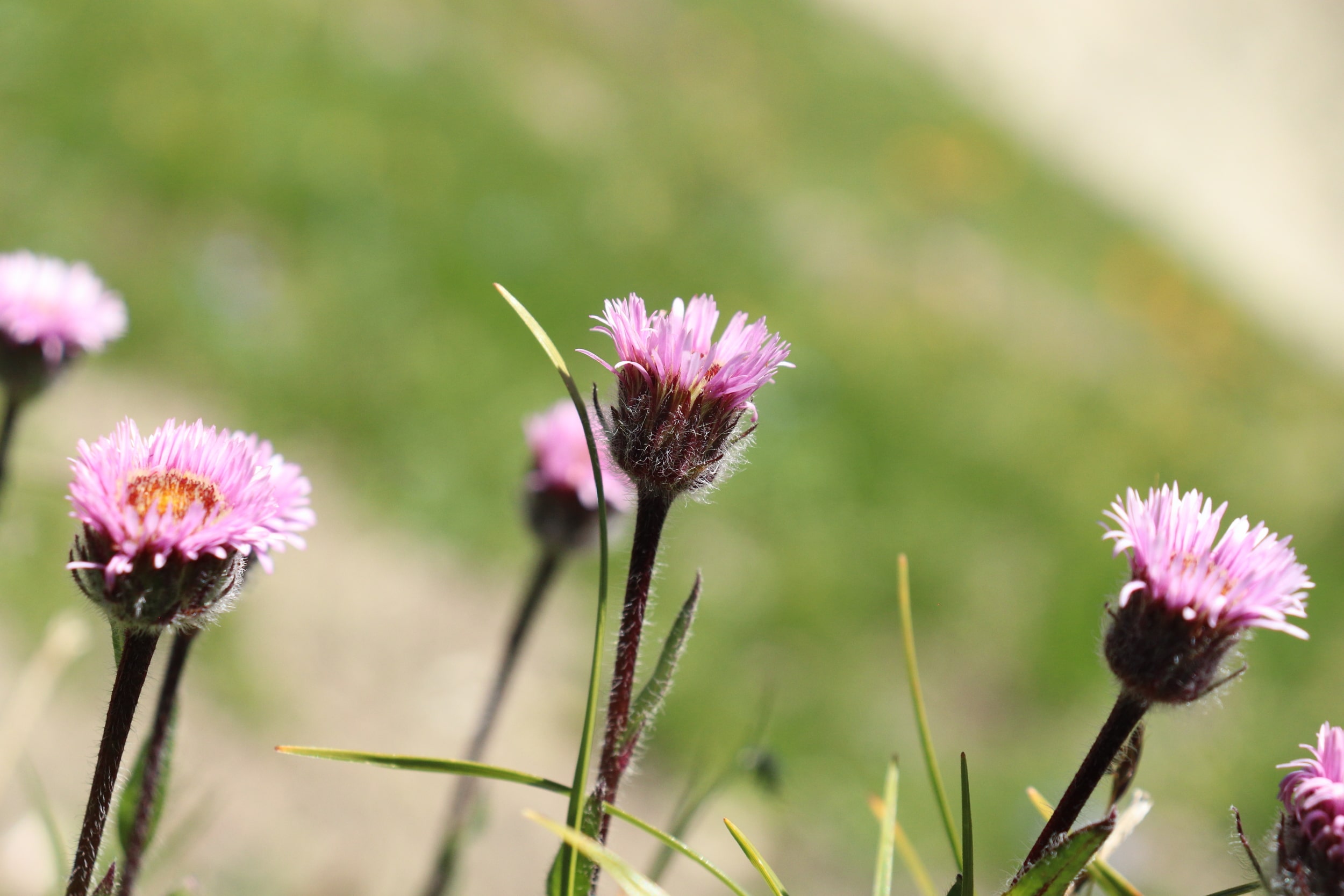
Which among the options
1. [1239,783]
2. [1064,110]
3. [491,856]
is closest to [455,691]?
[491,856]

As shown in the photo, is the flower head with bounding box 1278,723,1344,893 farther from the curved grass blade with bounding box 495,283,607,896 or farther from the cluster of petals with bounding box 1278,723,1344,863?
the curved grass blade with bounding box 495,283,607,896

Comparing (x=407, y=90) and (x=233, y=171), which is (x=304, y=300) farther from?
(x=407, y=90)

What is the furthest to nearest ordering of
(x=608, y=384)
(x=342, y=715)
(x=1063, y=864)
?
(x=608, y=384) < (x=342, y=715) < (x=1063, y=864)

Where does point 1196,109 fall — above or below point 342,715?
above

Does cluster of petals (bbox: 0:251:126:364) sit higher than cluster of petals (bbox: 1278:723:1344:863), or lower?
higher

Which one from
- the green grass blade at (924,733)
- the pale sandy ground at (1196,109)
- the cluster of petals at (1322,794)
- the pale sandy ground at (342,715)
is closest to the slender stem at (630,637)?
the green grass blade at (924,733)

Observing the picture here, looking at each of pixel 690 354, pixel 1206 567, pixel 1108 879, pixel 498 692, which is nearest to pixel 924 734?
pixel 1108 879

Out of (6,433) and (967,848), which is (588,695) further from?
(6,433)

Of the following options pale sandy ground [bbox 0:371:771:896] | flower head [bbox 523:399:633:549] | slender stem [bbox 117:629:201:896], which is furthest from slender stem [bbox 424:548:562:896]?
pale sandy ground [bbox 0:371:771:896]
